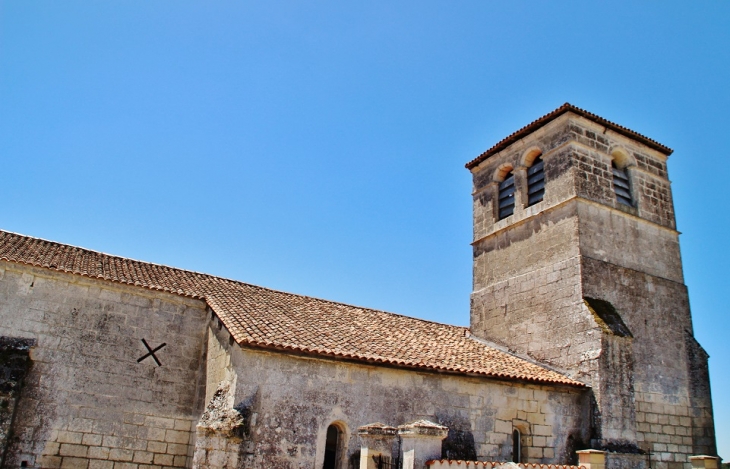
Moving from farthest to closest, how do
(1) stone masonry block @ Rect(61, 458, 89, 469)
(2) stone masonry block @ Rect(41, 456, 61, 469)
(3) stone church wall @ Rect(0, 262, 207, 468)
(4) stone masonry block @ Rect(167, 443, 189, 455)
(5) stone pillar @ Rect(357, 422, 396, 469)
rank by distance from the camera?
(4) stone masonry block @ Rect(167, 443, 189, 455), (3) stone church wall @ Rect(0, 262, 207, 468), (1) stone masonry block @ Rect(61, 458, 89, 469), (2) stone masonry block @ Rect(41, 456, 61, 469), (5) stone pillar @ Rect(357, 422, 396, 469)

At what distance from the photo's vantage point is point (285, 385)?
1039cm

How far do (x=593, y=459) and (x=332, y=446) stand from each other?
515cm

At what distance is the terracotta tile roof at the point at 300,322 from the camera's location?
1113cm

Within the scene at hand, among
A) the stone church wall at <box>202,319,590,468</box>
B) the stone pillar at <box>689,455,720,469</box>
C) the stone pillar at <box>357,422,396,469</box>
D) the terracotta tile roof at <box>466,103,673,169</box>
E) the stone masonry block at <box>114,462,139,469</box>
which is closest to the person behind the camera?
the stone pillar at <box>357,422,396,469</box>

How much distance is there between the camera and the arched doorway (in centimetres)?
1062

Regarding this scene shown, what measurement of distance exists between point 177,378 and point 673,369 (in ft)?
38.5

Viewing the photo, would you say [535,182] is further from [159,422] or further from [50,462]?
[50,462]

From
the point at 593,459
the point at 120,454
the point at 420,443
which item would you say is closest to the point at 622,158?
the point at 593,459

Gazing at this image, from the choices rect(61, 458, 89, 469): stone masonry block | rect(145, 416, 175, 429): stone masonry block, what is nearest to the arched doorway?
rect(145, 416, 175, 429): stone masonry block

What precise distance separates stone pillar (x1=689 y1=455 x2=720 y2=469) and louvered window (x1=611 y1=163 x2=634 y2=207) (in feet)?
21.5

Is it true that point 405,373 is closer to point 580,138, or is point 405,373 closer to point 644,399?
point 644,399

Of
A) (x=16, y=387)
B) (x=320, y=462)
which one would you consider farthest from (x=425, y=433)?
(x=16, y=387)

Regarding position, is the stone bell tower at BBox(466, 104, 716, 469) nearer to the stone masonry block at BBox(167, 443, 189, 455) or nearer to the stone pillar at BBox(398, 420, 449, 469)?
the stone pillar at BBox(398, 420, 449, 469)

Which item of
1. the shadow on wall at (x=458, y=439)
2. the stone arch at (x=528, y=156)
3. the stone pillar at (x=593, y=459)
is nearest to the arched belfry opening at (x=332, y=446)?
the shadow on wall at (x=458, y=439)
